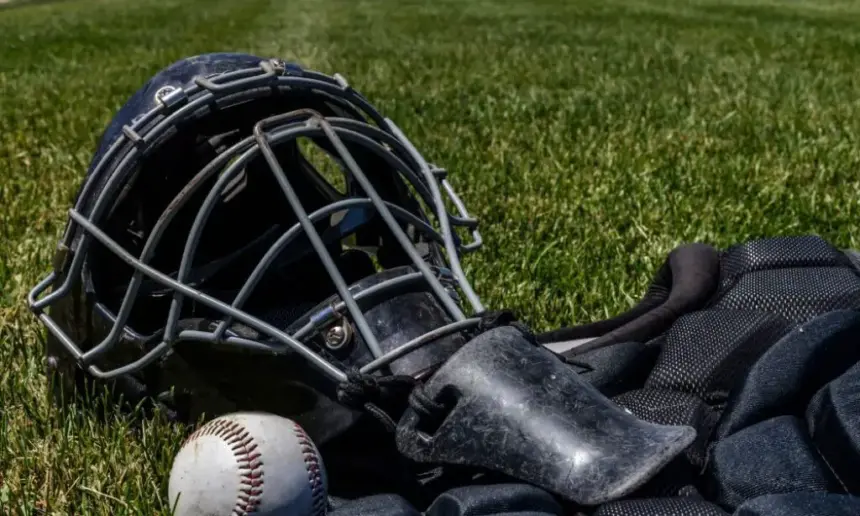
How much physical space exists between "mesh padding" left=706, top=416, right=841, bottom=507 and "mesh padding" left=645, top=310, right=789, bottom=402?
10.7 inches

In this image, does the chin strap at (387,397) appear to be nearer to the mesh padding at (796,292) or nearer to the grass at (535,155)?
the grass at (535,155)

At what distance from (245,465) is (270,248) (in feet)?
1.65

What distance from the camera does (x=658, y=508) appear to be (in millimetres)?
1646

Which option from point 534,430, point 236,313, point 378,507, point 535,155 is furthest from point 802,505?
point 535,155

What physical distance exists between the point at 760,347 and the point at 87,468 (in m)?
1.38

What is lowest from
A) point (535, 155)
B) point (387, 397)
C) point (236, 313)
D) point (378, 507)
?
point (535, 155)

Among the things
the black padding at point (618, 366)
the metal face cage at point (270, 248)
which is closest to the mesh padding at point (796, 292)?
the black padding at point (618, 366)

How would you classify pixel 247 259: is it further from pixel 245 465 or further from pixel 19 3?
pixel 19 3

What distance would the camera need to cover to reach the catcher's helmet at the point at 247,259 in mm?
1963

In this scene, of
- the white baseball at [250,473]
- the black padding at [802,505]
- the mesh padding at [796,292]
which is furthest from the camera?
the mesh padding at [796,292]

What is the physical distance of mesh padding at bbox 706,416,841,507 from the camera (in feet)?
5.57

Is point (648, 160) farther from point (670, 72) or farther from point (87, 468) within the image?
point (670, 72)

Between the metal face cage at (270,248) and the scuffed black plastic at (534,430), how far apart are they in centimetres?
12

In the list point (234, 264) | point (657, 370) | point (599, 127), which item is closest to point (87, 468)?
point (234, 264)
